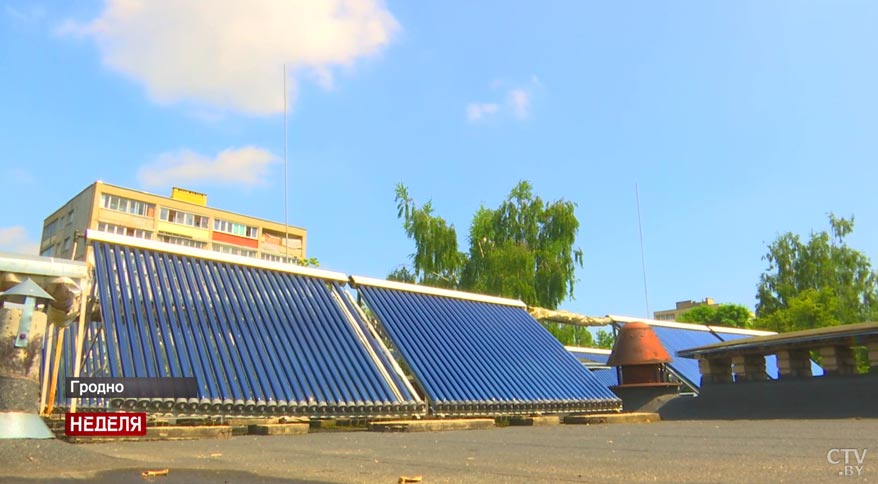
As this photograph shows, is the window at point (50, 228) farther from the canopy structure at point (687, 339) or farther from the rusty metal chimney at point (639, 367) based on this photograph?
the rusty metal chimney at point (639, 367)

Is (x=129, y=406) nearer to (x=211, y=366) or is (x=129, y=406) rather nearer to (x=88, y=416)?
(x=88, y=416)

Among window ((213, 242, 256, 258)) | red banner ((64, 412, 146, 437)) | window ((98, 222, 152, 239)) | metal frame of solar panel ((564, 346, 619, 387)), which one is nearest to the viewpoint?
red banner ((64, 412, 146, 437))

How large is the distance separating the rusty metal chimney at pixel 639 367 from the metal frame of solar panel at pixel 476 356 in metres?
1.35

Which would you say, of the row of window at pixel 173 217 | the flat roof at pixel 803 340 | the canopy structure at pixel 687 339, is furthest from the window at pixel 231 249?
the flat roof at pixel 803 340

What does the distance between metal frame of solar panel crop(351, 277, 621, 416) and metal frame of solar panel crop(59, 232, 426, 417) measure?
52 cm

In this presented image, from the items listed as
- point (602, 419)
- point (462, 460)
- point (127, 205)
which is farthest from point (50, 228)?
point (462, 460)

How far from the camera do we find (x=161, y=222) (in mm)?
69812

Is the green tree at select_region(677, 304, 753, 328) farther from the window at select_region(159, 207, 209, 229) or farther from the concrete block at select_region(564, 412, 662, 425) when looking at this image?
the concrete block at select_region(564, 412, 662, 425)

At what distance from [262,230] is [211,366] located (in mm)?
76335

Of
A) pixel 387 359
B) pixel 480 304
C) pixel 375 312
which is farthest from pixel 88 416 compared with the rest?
pixel 480 304

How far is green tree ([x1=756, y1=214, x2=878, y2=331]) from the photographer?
4341cm

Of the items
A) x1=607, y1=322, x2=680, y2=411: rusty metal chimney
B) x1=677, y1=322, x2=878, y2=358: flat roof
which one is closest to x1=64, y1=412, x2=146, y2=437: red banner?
x1=607, y1=322, x2=680, y2=411: rusty metal chimney

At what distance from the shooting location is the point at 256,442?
6488 mm

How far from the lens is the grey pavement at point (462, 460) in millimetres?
3625
